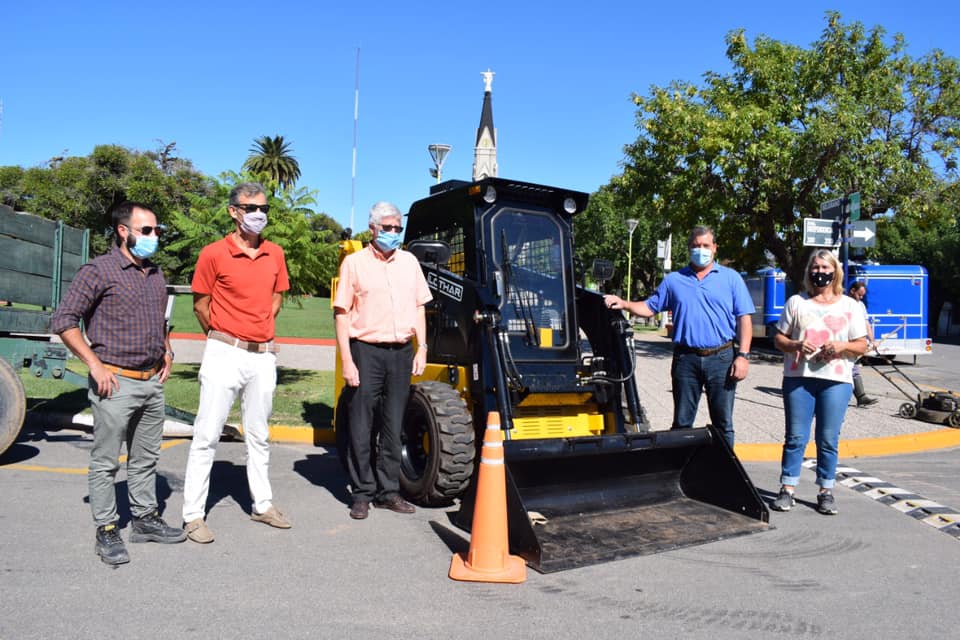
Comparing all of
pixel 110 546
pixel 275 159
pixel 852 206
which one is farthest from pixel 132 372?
pixel 275 159

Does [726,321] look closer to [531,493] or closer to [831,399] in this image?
[831,399]

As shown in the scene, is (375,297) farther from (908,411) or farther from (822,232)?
(908,411)

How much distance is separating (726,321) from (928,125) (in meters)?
16.7

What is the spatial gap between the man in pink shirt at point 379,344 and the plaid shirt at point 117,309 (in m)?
1.27

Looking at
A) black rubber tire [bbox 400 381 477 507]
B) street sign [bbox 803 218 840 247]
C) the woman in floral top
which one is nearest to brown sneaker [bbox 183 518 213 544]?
black rubber tire [bbox 400 381 477 507]

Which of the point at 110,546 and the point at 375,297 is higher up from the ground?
the point at 375,297

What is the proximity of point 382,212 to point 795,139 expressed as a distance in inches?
572

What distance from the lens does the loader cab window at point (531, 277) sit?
5691 mm

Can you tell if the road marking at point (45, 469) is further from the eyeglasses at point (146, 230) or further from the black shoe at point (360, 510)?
the eyeglasses at point (146, 230)

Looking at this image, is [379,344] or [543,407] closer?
[379,344]

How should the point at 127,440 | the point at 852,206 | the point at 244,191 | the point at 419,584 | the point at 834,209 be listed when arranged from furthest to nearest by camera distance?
the point at 834,209 < the point at 852,206 < the point at 244,191 < the point at 127,440 < the point at 419,584

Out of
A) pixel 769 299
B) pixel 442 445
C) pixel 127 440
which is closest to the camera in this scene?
pixel 127 440

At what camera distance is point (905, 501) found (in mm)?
5984

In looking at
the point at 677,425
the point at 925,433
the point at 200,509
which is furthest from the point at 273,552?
the point at 925,433
